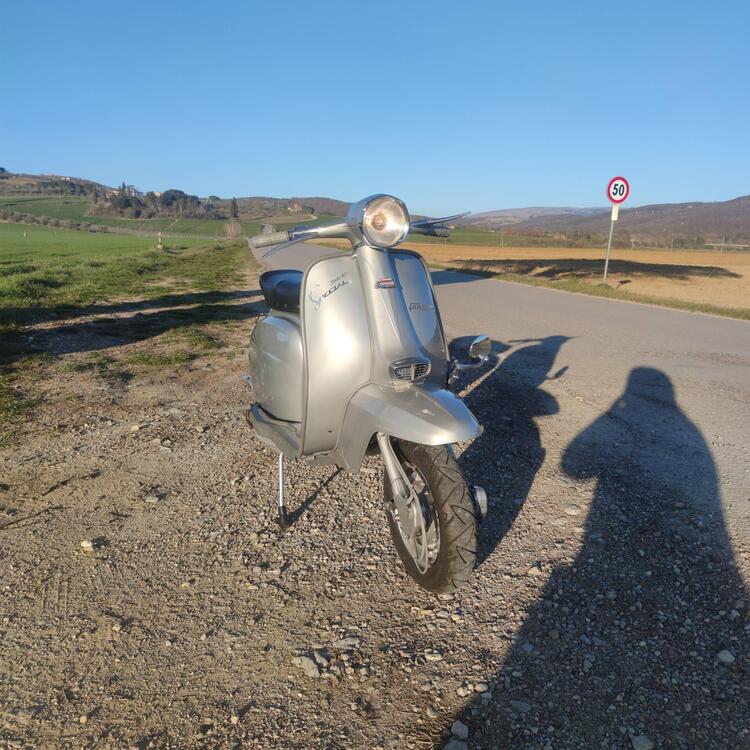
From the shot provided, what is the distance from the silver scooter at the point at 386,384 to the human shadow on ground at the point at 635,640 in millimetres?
474

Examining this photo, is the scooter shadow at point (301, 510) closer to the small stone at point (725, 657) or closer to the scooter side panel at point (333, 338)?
the scooter side panel at point (333, 338)

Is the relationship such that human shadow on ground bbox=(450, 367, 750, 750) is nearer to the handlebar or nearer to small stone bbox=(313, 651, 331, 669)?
small stone bbox=(313, 651, 331, 669)

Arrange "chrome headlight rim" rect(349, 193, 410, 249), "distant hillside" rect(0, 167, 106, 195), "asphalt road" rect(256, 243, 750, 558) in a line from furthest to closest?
"distant hillside" rect(0, 167, 106, 195) < "asphalt road" rect(256, 243, 750, 558) < "chrome headlight rim" rect(349, 193, 410, 249)

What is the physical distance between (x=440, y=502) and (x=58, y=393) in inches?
175

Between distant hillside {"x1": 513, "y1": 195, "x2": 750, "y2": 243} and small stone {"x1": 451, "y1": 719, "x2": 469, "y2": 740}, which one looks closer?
Answer: small stone {"x1": 451, "y1": 719, "x2": 469, "y2": 740}

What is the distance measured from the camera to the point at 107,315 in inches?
393

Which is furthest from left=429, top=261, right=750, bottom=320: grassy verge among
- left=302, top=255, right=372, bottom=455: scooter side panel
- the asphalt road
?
left=302, top=255, right=372, bottom=455: scooter side panel

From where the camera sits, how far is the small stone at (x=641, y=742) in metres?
1.83

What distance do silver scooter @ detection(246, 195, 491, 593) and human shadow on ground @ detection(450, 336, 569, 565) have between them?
0.55 meters

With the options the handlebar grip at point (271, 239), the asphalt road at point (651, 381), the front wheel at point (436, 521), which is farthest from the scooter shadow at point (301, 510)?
the asphalt road at point (651, 381)

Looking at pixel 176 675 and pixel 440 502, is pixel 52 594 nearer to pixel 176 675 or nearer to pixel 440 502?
pixel 176 675

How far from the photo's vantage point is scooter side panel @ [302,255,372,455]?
9.51 feet

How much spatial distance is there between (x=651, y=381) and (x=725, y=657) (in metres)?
4.38

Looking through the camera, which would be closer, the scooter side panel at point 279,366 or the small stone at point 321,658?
the small stone at point 321,658
